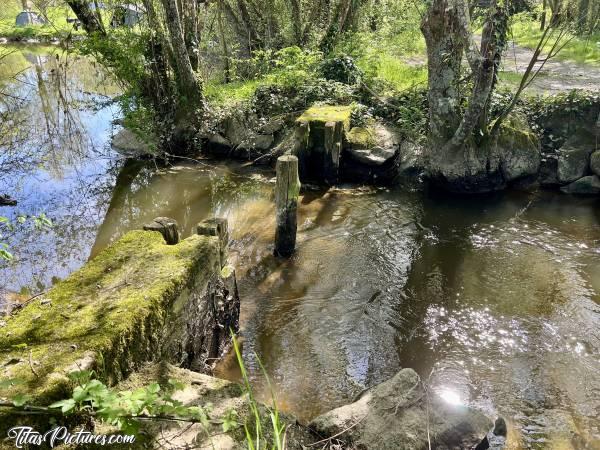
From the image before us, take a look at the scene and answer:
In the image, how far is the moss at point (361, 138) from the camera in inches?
380

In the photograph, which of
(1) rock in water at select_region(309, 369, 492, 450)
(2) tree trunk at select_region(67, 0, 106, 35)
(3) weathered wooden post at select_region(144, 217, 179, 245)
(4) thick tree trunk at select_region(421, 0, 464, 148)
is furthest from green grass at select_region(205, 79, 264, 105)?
(1) rock in water at select_region(309, 369, 492, 450)

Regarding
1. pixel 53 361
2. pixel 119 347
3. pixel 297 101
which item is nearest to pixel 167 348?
pixel 119 347

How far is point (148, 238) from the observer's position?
14.4ft

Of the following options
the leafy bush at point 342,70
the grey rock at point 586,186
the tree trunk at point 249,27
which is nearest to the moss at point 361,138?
the leafy bush at point 342,70

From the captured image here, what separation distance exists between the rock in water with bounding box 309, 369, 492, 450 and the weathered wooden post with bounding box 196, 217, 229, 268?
84.3 inches

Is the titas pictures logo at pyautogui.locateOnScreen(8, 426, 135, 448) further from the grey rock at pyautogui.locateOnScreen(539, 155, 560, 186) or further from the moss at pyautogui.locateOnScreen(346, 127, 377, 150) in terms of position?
the grey rock at pyautogui.locateOnScreen(539, 155, 560, 186)

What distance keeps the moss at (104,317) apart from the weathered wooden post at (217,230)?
40 cm

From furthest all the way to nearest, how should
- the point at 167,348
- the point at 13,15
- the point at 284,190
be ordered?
1. the point at 13,15
2. the point at 284,190
3. the point at 167,348

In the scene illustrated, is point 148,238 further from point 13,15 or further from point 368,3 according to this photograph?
point 13,15

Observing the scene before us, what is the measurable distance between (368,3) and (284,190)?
464 inches

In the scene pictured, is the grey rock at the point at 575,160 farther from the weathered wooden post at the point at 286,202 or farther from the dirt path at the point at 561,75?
the weathered wooden post at the point at 286,202

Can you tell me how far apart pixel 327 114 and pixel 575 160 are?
16.6 ft

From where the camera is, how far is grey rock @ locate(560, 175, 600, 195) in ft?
29.5

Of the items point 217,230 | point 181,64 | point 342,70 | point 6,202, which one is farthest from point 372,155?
point 6,202
